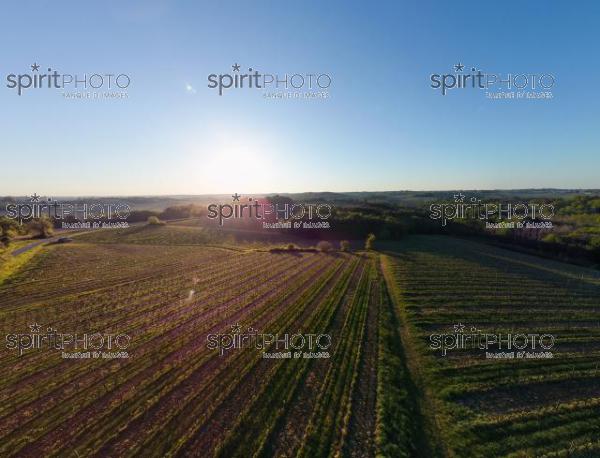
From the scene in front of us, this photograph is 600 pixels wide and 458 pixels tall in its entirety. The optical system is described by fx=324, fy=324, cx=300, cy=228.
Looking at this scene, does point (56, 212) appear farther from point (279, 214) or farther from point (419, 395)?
point (419, 395)

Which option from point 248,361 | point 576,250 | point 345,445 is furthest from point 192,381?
point 576,250

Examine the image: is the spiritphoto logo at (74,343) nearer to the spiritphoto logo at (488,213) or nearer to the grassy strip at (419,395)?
the grassy strip at (419,395)

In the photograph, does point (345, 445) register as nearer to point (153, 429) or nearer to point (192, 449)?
point (192, 449)

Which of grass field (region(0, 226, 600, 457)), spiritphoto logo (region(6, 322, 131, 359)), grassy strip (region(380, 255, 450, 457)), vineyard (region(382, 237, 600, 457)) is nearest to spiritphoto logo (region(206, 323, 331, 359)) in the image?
grass field (region(0, 226, 600, 457))

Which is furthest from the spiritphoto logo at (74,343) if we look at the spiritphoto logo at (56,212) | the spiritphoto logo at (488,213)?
the spiritphoto logo at (488,213)

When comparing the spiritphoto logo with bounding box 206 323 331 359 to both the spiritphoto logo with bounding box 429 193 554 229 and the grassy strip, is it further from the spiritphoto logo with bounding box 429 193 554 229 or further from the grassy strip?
the spiritphoto logo with bounding box 429 193 554 229

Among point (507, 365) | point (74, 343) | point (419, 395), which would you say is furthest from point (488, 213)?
point (74, 343)
